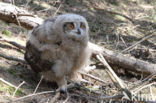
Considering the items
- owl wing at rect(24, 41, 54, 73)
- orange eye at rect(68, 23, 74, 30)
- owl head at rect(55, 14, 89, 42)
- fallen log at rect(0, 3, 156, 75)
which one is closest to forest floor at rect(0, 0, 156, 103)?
fallen log at rect(0, 3, 156, 75)

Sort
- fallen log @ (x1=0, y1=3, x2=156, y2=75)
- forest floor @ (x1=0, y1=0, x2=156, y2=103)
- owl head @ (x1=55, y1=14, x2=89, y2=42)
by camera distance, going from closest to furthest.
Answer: owl head @ (x1=55, y1=14, x2=89, y2=42) < forest floor @ (x1=0, y1=0, x2=156, y2=103) < fallen log @ (x1=0, y1=3, x2=156, y2=75)

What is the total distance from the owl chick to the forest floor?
0.35 metres

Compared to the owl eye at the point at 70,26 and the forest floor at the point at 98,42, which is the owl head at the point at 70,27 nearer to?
the owl eye at the point at 70,26

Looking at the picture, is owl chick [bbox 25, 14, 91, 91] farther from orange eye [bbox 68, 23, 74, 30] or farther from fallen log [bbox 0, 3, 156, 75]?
fallen log [bbox 0, 3, 156, 75]

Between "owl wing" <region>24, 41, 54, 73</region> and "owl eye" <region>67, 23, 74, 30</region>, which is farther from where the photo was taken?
"owl wing" <region>24, 41, 54, 73</region>

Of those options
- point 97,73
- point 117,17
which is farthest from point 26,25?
point 117,17

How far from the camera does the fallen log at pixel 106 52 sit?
17.8 ft

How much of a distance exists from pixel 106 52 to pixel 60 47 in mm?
1939

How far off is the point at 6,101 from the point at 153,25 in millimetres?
7275

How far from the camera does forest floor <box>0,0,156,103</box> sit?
4.09 meters

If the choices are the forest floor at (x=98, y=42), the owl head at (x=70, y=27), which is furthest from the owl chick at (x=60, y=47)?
the forest floor at (x=98, y=42)

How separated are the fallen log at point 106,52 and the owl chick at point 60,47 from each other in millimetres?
1360

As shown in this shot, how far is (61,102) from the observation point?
389 cm

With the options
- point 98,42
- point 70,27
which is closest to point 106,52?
point 98,42
